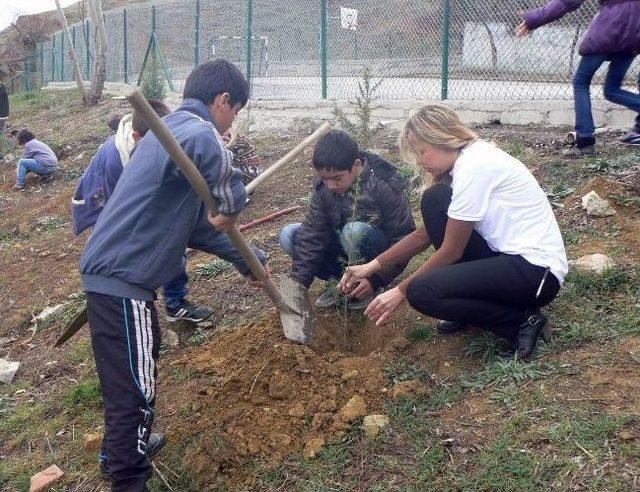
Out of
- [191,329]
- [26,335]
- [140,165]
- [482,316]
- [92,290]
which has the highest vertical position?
[140,165]

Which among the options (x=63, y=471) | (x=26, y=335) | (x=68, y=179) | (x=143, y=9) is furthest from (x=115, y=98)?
(x=63, y=471)

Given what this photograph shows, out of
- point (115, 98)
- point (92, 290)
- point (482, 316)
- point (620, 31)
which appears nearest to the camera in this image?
point (92, 290)

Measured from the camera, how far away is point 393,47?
8594 mm

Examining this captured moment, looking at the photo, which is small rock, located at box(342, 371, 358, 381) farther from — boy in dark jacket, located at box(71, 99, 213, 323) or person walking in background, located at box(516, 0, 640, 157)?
person walking in background, located at box(516, 0, 640, 157)

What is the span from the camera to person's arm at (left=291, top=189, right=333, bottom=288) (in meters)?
3.68

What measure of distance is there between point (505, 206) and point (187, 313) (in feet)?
7.00

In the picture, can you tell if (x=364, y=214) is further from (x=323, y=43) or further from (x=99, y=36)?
(x=99, y=36)

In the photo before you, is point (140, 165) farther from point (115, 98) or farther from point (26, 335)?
point (115, 98)

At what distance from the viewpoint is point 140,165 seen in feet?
8.40

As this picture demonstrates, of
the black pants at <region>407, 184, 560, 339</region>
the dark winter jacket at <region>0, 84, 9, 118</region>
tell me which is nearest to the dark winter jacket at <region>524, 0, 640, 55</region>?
the black pants at <region>407, 184, 560, 339</region>

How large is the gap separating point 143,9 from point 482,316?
16264 mm

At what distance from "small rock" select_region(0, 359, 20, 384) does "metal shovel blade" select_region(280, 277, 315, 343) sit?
6.24 ft

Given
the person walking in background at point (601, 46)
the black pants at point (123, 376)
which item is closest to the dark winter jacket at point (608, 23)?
the person walking in background at point (601, 46)

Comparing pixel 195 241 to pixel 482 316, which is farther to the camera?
pixel 195 241
